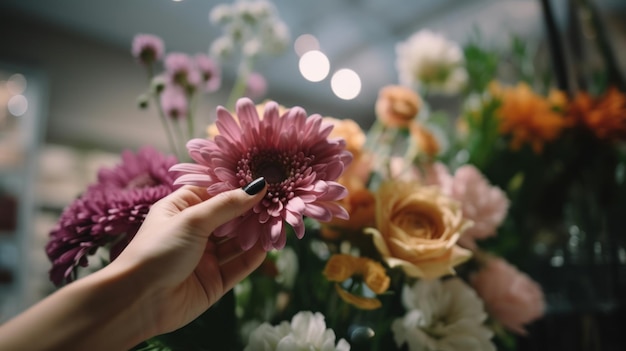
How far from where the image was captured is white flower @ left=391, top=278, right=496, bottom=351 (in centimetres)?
42

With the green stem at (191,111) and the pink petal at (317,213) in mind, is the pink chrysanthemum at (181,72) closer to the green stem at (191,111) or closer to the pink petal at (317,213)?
the green stem at (191,111)

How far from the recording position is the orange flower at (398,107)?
1.92 feet

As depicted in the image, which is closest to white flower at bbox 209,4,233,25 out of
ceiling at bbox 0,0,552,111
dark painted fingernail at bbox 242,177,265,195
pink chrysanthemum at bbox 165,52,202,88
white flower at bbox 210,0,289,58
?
white flower at bbox 210,0,289,58

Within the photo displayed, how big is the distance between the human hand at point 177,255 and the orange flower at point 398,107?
32cm

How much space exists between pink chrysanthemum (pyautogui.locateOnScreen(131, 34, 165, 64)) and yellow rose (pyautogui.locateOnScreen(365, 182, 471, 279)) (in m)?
0.30

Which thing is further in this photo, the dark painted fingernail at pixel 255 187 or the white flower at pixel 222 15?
the white flower at pixel 222 15

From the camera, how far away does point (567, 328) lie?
0.65 meters

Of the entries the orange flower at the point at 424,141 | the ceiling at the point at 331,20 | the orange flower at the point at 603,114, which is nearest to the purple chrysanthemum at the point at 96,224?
the orange flower at the point at 424,141

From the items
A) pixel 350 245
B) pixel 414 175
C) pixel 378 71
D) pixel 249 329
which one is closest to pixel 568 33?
pixel 414 175

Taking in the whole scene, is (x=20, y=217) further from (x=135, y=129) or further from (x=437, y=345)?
(x=437, y=345)

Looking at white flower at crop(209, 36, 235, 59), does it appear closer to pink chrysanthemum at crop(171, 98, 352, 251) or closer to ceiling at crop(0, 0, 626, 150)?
pink chrysanthemum at crop(171, 98, 352, 251)

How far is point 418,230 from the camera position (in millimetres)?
427

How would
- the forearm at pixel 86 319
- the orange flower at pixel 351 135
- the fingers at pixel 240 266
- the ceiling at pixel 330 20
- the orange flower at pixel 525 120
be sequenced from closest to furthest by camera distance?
the forearm at pixel 86 319 → the fingers at pixel 240 266 → the orange flower at pixel 351 135 → the orange flower at pixel 525 120 → the ceiling at pixel 330 20

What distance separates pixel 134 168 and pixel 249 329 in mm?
195
